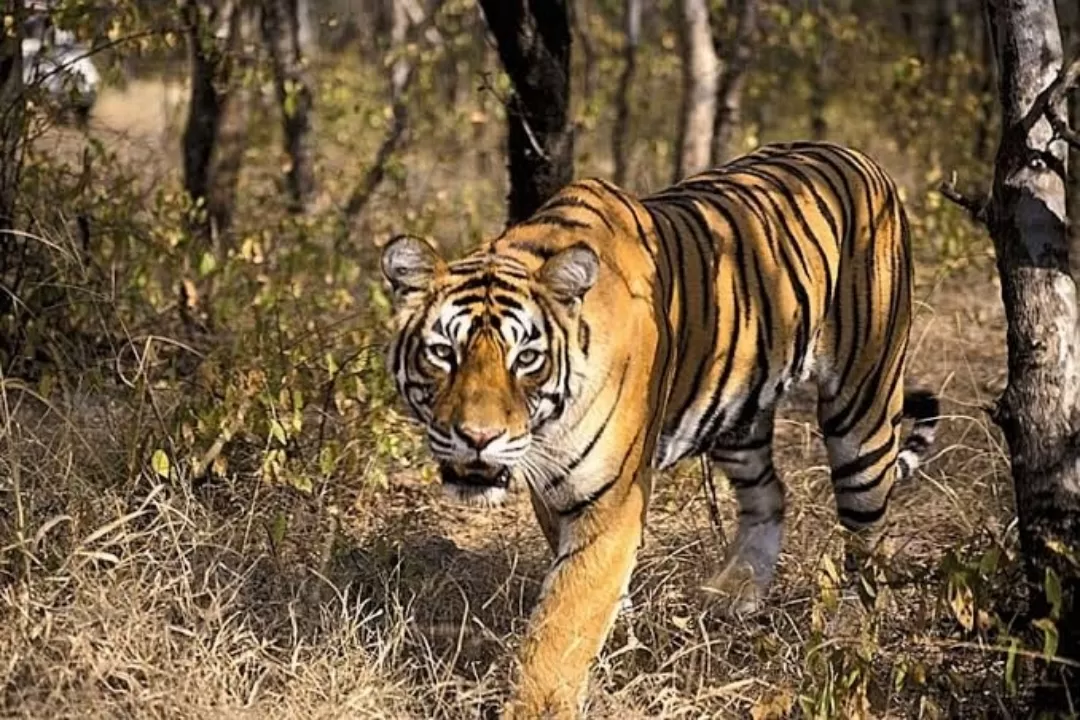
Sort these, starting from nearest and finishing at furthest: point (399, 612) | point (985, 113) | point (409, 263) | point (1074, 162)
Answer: point (409, 263) < point (399, 612) < point (1074, 162) < point (985, 113)

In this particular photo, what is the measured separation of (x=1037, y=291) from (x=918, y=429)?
1.32m

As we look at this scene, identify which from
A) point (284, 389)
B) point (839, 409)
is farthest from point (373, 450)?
point (839, 409)

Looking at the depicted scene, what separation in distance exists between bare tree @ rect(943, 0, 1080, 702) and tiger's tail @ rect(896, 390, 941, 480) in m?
1.17

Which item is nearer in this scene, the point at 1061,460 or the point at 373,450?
the point at 1061,460

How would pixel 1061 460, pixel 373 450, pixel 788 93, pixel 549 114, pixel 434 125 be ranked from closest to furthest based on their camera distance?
pixel 1061 460 < pixel 373 450 < pixel 549 114 < pixel 434 125 < pixel 788 93

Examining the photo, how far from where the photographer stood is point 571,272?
3.47m

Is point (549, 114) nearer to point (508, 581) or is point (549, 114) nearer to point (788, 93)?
point (508, 581)

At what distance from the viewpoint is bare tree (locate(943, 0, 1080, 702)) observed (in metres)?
3.52

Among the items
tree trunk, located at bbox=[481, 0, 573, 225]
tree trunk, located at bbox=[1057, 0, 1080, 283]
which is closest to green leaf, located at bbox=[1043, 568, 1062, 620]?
tree trunk, located at bbox=[481, 0, 573, 225]

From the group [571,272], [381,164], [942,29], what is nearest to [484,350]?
[571,272]

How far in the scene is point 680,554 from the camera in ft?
15.0

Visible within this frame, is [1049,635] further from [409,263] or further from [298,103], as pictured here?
[298,103]

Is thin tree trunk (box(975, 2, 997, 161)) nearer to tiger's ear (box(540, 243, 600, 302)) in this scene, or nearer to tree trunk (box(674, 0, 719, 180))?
tree trunk (box(674, 0, 719, 180))

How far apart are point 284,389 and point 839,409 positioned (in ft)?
4.48
